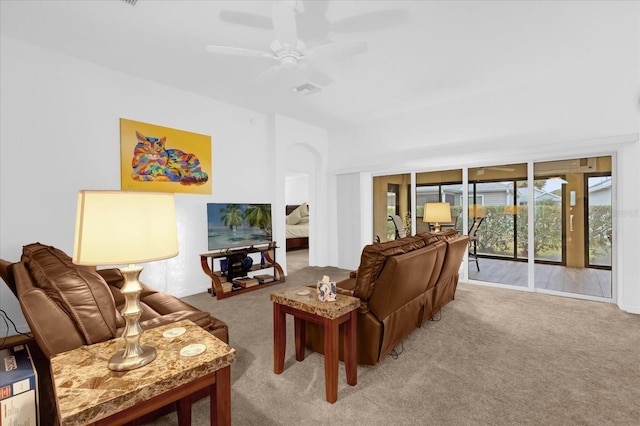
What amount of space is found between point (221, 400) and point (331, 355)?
0.83 metres

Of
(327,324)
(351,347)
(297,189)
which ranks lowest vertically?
(351,347)

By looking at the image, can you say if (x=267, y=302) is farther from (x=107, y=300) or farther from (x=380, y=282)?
(x=107, y=300)

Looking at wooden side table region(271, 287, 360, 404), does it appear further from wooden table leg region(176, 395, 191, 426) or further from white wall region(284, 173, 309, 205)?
white wall region(284, 173, 309, 205)

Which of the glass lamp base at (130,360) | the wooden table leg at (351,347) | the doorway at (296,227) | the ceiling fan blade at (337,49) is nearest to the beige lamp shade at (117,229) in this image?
the glass lamp base at (130,360)

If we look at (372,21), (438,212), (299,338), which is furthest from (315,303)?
(438,212)

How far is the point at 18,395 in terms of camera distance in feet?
4.42

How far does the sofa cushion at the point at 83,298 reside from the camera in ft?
4.50

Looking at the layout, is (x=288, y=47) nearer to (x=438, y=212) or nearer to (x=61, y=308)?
A: (x=61, y=308)

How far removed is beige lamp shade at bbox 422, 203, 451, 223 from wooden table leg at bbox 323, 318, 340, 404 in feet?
9.48

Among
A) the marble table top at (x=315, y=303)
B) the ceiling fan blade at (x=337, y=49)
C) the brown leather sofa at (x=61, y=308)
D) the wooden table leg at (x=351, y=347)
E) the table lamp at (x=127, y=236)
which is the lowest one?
the wooden table leg at (x=351, y=347)

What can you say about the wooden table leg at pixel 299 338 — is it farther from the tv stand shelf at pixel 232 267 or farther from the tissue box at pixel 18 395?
the tv stand shelf at pixel 232 267

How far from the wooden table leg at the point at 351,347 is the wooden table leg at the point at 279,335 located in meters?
0.47

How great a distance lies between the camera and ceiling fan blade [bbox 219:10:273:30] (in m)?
2.62

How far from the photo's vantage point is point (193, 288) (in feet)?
14.4
